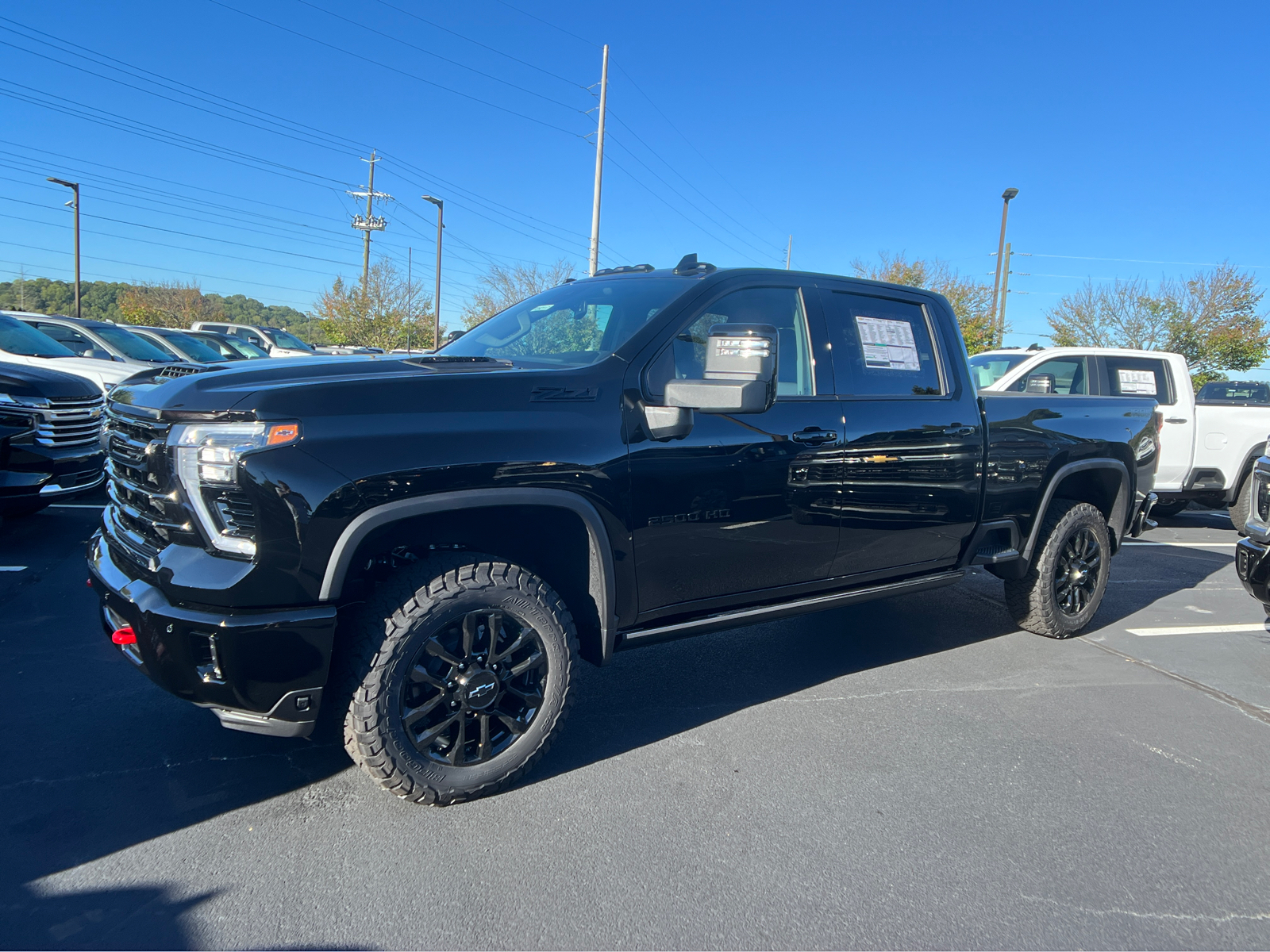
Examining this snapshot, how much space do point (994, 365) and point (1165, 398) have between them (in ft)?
5.99

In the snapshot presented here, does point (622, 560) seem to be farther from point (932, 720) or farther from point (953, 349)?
point (953, 349)

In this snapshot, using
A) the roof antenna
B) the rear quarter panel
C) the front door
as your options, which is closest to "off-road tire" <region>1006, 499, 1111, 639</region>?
the rear quarter panel

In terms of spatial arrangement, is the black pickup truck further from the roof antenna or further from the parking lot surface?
the parking lot surface

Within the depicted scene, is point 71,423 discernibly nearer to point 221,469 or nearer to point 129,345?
point 221,469

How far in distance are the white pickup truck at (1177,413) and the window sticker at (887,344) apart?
16.7 ft

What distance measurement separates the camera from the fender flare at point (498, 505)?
2574mm

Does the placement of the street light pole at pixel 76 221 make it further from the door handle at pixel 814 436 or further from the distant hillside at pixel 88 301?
the door handle at pixel 814 436

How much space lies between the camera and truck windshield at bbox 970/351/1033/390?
9297mm

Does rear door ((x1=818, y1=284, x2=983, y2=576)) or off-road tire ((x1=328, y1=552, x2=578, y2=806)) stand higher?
Answer: rear door ((x1=818, y1=284, x2=983, y2=576))

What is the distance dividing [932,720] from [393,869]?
8.17 ft

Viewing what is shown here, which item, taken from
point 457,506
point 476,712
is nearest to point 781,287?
point 457,506

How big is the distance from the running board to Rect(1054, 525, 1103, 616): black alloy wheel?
1.01 metres

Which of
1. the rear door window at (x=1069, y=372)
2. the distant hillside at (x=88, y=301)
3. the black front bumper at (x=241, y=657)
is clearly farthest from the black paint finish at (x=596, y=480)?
the distant hillside at (x=88, y=301)

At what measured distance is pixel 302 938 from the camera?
226 centimetres
